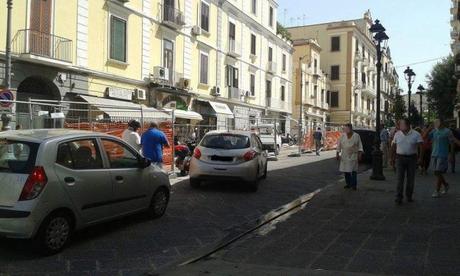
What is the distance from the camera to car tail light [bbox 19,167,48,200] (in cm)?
593

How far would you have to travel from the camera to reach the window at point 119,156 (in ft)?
24.3

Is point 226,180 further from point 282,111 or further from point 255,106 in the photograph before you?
point 282,111

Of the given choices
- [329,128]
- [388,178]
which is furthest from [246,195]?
[329,128]

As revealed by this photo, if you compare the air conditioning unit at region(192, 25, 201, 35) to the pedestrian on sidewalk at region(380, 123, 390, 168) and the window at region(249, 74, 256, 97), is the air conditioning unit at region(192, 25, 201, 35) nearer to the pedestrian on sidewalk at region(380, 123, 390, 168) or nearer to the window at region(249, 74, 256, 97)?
the window at region(249, 74, 256, 97)

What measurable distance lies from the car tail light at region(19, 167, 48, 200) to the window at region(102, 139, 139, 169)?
4.51ft

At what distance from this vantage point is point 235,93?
37.6 m

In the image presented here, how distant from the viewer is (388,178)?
15195 mm

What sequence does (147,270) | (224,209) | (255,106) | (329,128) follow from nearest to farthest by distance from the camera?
(147,270), (224,209), (329,128), (255,106)

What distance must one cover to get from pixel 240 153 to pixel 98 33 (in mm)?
13616

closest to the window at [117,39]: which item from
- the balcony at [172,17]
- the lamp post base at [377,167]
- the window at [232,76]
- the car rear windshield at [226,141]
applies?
the balcony at [172,17]

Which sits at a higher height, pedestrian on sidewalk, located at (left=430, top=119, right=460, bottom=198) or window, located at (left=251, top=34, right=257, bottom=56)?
window, located at (left=251, top=34, right=257, bottom=56)

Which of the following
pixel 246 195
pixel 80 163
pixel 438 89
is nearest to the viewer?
pixel 80 163

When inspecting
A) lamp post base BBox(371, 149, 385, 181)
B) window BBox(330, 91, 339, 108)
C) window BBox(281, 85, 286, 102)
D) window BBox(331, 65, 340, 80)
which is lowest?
lamp post base BBox(371, 149, 385, 181)

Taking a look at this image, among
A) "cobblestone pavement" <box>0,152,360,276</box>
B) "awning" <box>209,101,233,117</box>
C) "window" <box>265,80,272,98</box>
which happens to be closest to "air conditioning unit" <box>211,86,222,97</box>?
"awning" <box>209,101,233,117</box>
